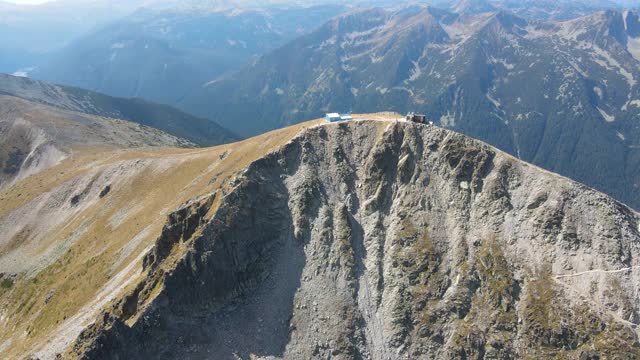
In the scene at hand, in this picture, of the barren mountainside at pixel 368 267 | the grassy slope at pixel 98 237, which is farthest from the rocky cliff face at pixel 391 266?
the grassy slope at pixel 98 237

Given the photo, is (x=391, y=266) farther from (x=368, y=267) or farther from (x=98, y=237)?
(x=98, y=237)

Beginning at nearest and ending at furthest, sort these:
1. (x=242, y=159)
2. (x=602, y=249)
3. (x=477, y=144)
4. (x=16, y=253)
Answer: (x=602, y=249), (x=477, y=144), (x=242, y=159), (x=16, y=253)

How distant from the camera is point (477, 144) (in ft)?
345

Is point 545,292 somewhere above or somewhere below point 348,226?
below

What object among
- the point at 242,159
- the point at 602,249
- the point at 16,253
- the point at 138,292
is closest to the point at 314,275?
the point at 138,292

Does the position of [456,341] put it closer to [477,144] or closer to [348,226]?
[348,226]

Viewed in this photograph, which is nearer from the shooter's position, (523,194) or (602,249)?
(602,249)

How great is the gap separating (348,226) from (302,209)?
10932mm

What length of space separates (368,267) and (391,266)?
4.86m

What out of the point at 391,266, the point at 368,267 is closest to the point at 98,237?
the point at 368,267

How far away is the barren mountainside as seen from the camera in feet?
284

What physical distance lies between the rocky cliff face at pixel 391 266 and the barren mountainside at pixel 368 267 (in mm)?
255

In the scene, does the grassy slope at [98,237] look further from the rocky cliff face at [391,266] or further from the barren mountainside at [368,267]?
the rocky cliff face at [391,266]

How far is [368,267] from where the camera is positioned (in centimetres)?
10138
